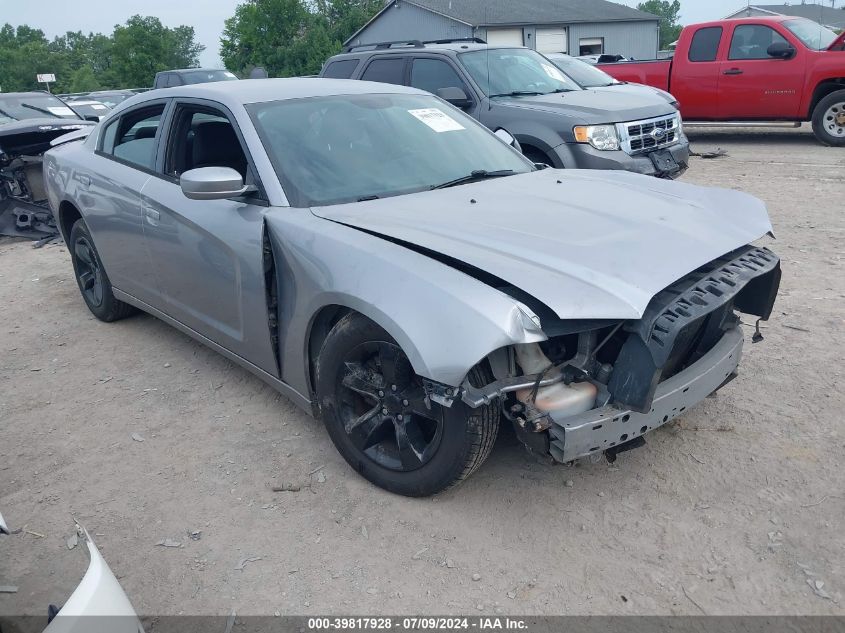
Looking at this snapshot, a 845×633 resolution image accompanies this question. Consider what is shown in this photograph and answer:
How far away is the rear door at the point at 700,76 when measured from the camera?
39.0 feet

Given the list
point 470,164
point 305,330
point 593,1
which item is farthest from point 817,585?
point 593,1

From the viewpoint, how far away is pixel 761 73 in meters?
11.4

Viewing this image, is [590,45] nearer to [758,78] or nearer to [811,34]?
[811,34]

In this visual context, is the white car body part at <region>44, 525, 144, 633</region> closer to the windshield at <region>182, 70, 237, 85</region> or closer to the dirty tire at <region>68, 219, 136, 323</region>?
the dirty tire at <region>68, 219, 136, 323</region>

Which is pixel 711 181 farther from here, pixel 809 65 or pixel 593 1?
pixel 593 1

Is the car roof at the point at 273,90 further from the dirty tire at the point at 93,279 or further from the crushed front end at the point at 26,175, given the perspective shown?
the crushed front end at the point at 26,175

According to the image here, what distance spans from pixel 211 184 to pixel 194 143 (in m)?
1.09

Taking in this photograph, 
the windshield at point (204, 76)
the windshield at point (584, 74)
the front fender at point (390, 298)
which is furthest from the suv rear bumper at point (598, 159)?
the windshield at point (204, 76)

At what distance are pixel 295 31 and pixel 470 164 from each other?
4925cm

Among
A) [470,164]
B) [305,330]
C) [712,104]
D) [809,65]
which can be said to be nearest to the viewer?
[305,330]

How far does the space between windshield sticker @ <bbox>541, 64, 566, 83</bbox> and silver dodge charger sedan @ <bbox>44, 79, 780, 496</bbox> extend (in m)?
4.75

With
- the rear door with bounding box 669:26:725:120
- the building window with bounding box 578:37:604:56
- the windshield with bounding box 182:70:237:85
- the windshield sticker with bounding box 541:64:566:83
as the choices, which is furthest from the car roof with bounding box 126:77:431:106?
the building window with bounding box 578:37:604:56

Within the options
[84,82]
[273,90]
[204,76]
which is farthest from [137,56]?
[273,90]

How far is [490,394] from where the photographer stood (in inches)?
102
